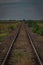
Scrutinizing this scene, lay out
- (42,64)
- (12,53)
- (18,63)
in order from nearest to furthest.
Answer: (42,64)
(18,63)
(12,53)

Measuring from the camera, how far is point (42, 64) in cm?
739

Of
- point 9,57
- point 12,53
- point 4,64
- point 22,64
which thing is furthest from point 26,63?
point 12,53

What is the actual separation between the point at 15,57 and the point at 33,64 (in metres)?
1.59

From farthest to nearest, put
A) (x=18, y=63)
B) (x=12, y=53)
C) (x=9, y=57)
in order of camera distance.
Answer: (x=12, y=53) → (x=9, y=57) → (x=18, y=63)

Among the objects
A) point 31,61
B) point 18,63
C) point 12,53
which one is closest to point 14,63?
point 18,63

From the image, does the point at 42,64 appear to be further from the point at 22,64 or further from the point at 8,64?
the point at 8,64

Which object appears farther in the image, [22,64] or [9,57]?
[9,57]

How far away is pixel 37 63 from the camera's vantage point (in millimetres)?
7828

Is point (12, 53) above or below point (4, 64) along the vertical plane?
below

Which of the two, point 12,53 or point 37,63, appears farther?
point 12,53

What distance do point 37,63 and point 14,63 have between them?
32.4 inches

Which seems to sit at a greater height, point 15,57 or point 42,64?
point 42,64

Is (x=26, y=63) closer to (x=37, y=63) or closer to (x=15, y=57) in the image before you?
(x=37, y=63)

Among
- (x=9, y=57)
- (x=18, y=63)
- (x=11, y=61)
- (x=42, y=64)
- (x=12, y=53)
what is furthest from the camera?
(x=12, y=53)
